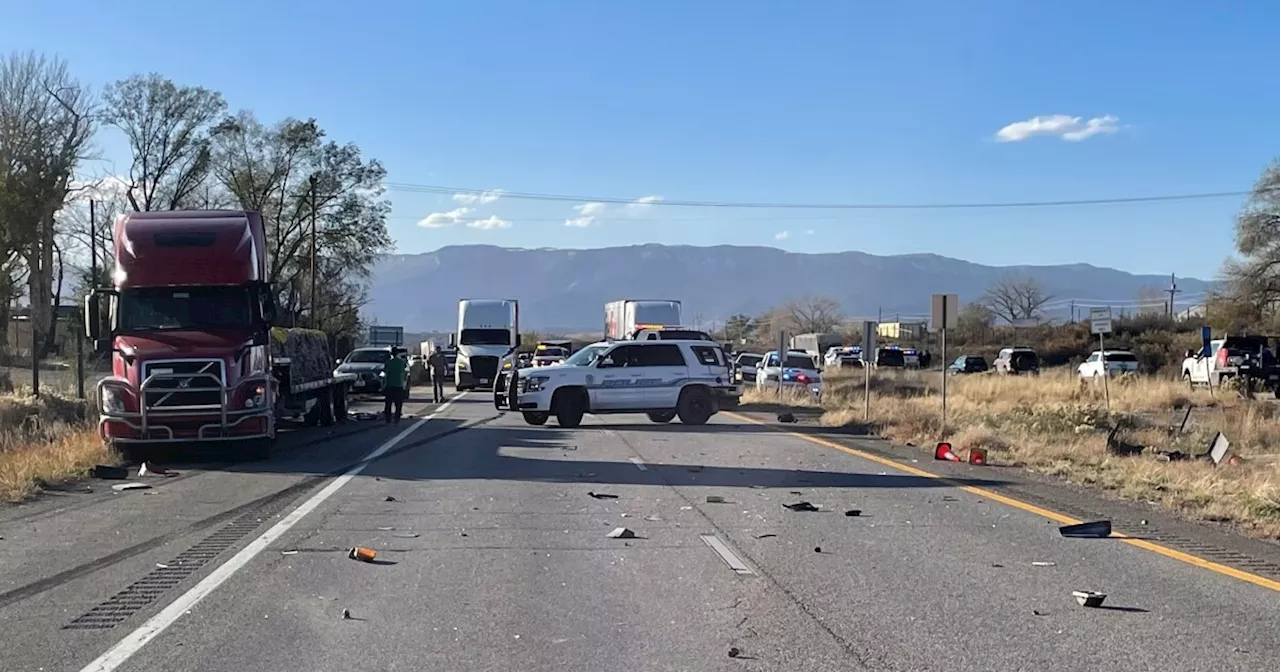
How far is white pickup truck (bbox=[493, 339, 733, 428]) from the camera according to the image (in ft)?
85.6

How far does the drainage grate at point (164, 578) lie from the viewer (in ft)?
25.9

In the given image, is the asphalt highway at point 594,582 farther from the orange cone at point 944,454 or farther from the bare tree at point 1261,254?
the bare tree at point 1261,254

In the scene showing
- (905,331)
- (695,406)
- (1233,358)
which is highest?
(905,331)

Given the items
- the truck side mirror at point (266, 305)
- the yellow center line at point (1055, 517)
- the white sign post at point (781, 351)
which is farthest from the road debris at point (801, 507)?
the white sign post at point (781, 351)

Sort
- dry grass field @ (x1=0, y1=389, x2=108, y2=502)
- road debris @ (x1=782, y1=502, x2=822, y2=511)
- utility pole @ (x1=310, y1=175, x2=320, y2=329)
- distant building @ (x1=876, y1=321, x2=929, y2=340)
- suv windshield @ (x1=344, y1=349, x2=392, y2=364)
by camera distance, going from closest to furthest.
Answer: road debris @ (x1=782, y1=502, x2=822, y2=511)
dry grass field @ (x1=0, y1=389, x2=108, y2=502)
suv windshield @ (x1=344, y1=349, x2=392, y2=364)
utility pole @ (x1=310, y1=175, x2=320, y2=329)
distant building @ (x1=876, y1=321, x2=929, y2=340)

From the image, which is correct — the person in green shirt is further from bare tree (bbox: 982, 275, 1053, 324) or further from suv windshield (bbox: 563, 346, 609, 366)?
bare tree (bbox: 982, 275, 1053, 324)

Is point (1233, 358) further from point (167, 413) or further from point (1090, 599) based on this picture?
point (1090, 599)

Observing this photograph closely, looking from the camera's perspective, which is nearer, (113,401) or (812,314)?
(113,401)

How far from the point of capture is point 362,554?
33.0ft

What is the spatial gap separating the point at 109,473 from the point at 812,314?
487 feet

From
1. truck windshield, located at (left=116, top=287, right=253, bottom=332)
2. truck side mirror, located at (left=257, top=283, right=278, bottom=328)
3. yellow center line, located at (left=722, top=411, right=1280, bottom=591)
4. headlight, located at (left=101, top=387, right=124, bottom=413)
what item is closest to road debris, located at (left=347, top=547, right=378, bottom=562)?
yellow center line, located at (left=722, top=411, right=1280, bottom=591)

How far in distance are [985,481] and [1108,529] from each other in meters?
4.80

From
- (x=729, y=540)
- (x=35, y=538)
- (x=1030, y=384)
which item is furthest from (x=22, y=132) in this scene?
(x=729, y=540)

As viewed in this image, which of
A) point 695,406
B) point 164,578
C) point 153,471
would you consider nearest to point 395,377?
point 695,406
